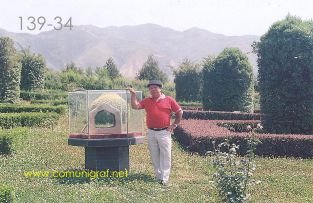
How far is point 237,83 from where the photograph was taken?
24.2m

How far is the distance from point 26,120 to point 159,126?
10.6 m

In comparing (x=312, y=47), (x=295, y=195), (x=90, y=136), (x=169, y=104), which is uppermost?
(x=312, y=47)

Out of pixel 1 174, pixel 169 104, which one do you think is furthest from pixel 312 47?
pixel 1 174

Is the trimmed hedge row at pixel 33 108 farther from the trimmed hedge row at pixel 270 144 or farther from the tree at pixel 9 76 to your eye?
the trimmed hedge row at pixel 270 144

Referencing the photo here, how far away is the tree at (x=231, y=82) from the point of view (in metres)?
24.2

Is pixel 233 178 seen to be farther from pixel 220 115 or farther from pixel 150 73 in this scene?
pixel 150 73

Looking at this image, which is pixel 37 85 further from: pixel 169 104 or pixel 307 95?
pixel 169 104

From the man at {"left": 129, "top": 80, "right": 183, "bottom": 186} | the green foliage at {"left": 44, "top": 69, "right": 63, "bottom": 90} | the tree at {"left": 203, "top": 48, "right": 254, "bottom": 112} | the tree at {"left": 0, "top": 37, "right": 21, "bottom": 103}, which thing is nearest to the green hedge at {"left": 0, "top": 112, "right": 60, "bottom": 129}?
the tree at {"left": 0, "top": 37, "right": 21, "bottom": 103}

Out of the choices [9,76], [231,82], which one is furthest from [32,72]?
[231,82]

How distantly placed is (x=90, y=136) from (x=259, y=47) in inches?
362

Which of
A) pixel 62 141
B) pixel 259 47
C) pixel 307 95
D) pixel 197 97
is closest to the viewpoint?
pixel 62 141

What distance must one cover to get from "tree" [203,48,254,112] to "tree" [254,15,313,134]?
27.2 ft

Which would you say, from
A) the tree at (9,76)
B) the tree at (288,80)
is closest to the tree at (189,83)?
the tree at (9,76)

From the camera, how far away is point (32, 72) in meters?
34.8
